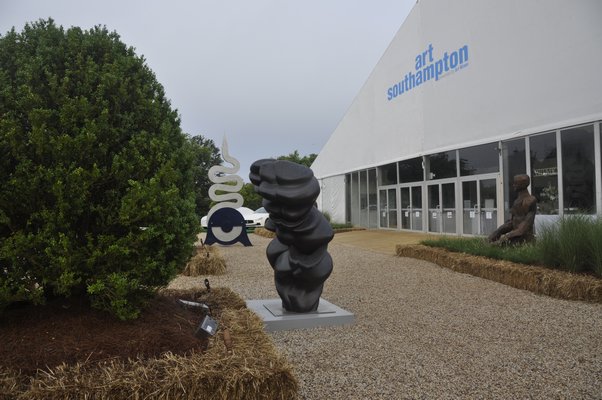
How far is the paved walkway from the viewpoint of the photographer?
15.3m

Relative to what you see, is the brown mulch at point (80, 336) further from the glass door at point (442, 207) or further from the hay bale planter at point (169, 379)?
the glass door at point (442, 207)

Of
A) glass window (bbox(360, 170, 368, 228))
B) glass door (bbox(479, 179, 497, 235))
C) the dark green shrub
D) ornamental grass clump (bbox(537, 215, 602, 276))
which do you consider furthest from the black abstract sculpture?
glass window (bbox(360, 170, 368, 228))

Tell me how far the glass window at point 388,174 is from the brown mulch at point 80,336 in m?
17.8

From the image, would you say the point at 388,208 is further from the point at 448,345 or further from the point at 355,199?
the point at 448,345

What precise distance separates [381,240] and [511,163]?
5112 mm

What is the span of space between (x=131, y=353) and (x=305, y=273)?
2.78m

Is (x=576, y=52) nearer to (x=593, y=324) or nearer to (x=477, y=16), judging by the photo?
(x=477, y=16)

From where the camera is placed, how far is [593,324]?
5.73 meters

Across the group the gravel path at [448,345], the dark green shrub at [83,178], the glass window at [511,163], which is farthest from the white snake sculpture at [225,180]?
the dark green shrub at [83,178]

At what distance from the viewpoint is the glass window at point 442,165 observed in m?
16.9

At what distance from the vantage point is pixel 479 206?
15.6 meters

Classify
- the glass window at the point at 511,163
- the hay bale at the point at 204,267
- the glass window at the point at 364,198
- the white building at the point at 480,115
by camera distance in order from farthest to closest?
1. the glass window at the point at 364,198
2. the glass window at the point at 511,163
3. the white building at the point at 480,115
4. the hay bale at the point at 204,267

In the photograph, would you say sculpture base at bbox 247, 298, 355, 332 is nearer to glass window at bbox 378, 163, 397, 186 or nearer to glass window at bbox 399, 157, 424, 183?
glass window at bbox 399, 157, 424, 183

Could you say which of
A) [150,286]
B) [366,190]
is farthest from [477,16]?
[150,286]
